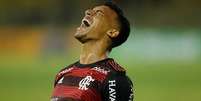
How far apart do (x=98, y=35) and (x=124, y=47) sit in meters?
7.24

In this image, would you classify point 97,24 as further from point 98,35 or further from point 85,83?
point 85,83

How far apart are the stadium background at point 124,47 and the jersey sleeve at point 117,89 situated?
5503 millimetres

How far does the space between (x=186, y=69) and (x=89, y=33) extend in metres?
6.80

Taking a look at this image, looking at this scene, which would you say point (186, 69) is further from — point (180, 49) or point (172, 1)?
point (172, 1)

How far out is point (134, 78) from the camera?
9.71m

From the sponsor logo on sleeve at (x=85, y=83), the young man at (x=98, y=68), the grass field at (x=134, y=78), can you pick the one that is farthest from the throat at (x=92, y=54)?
the grass field at (x=134, y=78)

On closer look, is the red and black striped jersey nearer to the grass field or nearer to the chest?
the chest

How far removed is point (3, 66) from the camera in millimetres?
10484

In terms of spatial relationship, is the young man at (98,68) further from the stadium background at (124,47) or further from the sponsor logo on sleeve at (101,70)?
the stadium background at (124,47)

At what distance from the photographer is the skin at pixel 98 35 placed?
322 centimetres

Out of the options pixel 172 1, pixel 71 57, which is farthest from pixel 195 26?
pixel 71 57

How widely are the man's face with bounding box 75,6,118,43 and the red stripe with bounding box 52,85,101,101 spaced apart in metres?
0.25

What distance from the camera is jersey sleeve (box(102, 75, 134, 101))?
3.02 meters

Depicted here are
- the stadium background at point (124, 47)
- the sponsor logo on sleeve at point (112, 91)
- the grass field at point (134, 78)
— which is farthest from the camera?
the stadium background at point (124, 47)
